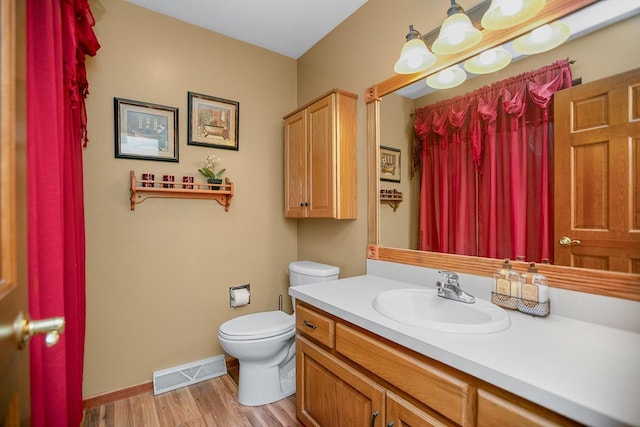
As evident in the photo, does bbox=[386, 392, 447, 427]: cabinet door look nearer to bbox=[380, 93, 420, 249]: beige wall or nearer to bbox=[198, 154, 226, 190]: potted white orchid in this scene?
bbox=[380, 93, 420, 249]: beige wall

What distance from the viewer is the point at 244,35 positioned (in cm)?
238

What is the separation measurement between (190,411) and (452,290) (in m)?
1.74

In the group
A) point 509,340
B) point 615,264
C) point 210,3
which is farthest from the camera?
point 210,3

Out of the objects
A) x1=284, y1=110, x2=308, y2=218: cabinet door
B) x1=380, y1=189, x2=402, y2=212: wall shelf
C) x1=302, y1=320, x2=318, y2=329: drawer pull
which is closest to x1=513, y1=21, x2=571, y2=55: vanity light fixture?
x1=380, y1=189, x2=402, y2=212: wall shelf

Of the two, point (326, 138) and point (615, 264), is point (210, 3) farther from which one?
point (615, 264)

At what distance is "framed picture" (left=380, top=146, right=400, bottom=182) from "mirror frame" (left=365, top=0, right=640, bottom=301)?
3cm

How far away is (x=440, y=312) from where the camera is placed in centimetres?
133

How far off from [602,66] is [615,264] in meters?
0.68

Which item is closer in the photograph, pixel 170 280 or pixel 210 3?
pixel 210 3

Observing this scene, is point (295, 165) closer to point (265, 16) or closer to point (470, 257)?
point (265, 16)

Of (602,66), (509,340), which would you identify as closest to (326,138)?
(602,66)

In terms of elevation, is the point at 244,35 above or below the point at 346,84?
above

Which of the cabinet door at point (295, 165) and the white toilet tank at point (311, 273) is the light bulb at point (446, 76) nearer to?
the cabinet door at point (295, 165)

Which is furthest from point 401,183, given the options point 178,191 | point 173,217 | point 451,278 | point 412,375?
point 173,217
